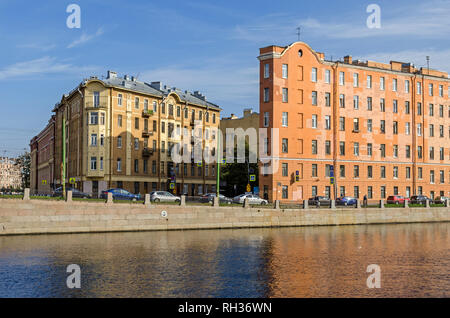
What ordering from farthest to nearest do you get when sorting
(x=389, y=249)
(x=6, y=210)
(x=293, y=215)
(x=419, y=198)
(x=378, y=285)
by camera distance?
(x=419, y=198) → (x=293, y=215) → (x=6, y=210) → (x=389, y=249) → (x=378, y=285)

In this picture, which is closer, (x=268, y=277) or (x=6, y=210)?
(x=268, y=277)

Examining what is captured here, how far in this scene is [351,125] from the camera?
248 feet

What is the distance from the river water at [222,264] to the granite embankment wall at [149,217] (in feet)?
6.02

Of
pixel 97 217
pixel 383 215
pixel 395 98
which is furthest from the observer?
pixel 395 98

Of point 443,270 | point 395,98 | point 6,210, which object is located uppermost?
point 395,98

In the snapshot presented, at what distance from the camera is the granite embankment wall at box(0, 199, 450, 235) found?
43.5 meters

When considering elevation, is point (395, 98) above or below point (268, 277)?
above

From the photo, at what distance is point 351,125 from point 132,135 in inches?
1266

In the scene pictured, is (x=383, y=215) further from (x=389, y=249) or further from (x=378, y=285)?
(x=378, y=285)

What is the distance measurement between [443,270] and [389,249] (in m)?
9.34

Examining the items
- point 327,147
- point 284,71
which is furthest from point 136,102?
point 327,147

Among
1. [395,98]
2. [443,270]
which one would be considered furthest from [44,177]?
[443,270]

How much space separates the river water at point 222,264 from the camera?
23.3 m

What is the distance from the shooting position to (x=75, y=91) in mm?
84688
